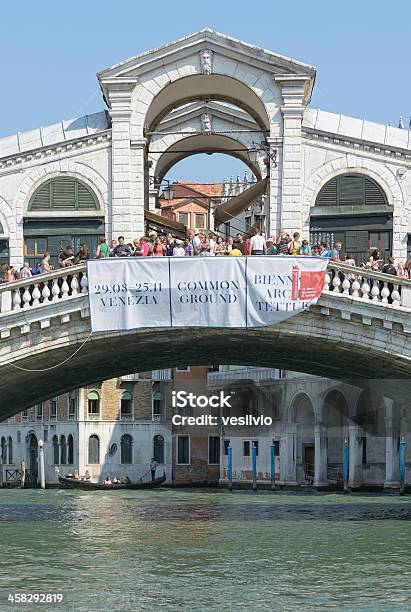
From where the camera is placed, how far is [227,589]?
69.3 ft

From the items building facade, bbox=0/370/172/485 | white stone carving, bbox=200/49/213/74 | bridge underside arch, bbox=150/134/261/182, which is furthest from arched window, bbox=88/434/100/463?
white stone carving, bbox=200/49/213/74

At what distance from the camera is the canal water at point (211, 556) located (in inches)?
798

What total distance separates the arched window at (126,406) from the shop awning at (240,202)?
1112 inches

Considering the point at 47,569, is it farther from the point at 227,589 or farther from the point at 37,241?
the point at 37,241

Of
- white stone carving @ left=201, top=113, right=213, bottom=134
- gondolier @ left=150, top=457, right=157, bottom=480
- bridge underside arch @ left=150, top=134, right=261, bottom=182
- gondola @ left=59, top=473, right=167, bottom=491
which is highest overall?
white stone carving @ left=201, top=113, right=213, bottom=134

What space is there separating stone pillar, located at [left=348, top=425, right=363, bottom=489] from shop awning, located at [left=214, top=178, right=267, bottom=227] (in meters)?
18.2

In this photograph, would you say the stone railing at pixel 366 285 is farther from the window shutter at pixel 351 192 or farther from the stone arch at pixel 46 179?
the stone arch at pixel 46 179

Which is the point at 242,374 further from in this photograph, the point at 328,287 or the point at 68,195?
the point at 328,287

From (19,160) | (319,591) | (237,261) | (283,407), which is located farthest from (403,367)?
(283,407)

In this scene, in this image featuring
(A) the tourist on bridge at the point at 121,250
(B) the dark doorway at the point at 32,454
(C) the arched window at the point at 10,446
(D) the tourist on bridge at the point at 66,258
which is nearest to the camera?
(A) the tourist on bridge at the point at 121,250

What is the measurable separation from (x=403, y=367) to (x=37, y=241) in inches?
303

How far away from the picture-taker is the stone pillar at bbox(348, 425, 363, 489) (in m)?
49.8

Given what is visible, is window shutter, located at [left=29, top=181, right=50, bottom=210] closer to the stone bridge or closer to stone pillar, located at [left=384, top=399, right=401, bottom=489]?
the stone bridge

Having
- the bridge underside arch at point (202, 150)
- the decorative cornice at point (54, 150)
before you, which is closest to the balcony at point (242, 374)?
the bridge underside arch at point (202, 150)
